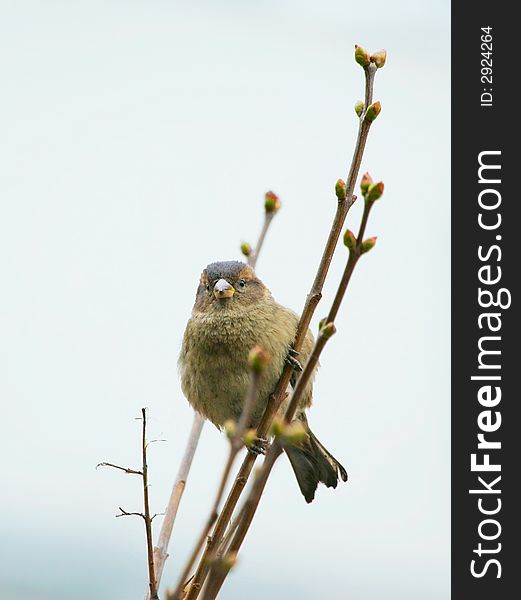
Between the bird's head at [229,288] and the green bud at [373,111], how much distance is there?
1.98 meters

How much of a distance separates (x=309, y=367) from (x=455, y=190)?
12.2 feet

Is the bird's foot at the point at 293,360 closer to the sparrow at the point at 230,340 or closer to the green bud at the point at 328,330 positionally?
the sparrow at the point at 230,340

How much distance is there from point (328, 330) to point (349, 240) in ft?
0.61

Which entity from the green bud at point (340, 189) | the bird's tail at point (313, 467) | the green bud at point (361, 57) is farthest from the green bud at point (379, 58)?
the bird's tail at point (313, 467)

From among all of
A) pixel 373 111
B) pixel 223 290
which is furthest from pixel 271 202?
pixel 223 290

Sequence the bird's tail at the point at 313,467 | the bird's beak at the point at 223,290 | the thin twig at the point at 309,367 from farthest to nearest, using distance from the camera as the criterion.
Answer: the bird's tail at the point at 313,467, the bird's beak at the point at 223,290, the thin twig at the point at 309,367

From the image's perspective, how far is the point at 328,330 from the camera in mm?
1742

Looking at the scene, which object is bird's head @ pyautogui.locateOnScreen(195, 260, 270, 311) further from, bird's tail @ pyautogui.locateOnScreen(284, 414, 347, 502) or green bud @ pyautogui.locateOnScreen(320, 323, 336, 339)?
green bud @ pyautogui.locateOnScreen(320, 323, 336, 339)

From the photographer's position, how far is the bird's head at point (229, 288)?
4230 millimetres

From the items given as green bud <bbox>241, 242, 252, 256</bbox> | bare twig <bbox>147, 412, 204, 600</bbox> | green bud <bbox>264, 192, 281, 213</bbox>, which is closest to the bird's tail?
green bud <bbox>241, 242, 252, 256</bbox>

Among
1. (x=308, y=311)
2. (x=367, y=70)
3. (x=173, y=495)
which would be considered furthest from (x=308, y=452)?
(x=367, y=70)

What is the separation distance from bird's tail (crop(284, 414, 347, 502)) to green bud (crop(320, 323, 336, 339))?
292cm

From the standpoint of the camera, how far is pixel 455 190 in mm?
5211

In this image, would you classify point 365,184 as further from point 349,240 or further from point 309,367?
point 309,367
